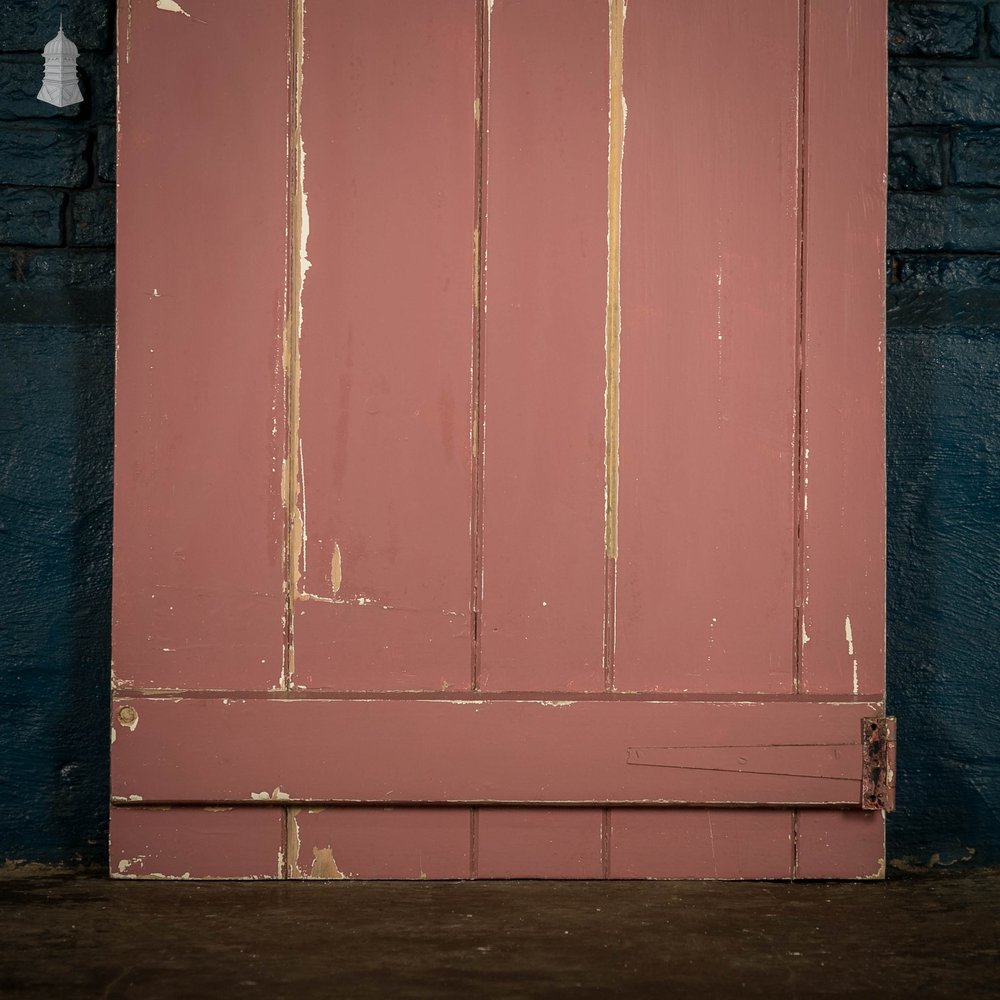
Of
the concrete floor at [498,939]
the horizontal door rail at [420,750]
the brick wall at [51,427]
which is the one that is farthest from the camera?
the brick wall at [51,427]

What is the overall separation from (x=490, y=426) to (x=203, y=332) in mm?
499

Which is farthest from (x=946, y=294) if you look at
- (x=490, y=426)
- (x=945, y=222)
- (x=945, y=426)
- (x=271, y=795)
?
(x=271, y=795)

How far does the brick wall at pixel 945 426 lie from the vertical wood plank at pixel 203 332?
1.10 metres

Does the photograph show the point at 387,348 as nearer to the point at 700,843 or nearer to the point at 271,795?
the point at 271,795

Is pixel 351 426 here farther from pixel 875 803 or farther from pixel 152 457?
pixel 875 803

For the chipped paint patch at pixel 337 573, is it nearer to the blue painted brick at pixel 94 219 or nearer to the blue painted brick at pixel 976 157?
the blue painted brick at pixel 94 219

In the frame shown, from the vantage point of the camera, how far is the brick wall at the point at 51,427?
1.98 metres

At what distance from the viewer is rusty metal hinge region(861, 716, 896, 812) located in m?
1.84

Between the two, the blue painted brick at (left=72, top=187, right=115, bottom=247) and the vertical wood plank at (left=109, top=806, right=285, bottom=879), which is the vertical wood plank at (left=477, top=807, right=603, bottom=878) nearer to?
the vertical wood plank at (left=109, top=806, right=285, bottom=879)

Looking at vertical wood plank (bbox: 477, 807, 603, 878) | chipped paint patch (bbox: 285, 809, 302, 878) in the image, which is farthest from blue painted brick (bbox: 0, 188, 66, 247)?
vertical wood plank (bbox: 477, 807, 603, 878)

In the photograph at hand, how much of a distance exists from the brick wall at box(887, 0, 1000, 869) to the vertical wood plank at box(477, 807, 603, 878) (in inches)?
22.8

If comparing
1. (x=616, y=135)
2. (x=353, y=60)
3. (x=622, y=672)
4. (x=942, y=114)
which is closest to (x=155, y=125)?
(x=353, y=60)

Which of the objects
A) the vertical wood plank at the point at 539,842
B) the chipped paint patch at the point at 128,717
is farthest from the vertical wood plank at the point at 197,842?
the vertical wood plank at the point at 539,842

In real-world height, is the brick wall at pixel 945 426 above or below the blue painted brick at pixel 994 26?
below
